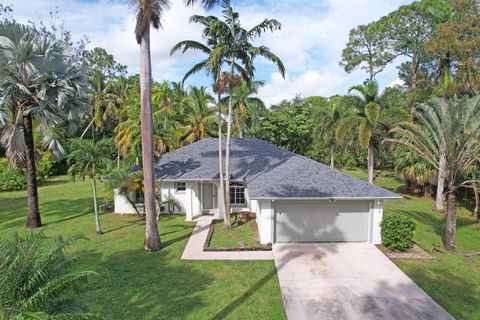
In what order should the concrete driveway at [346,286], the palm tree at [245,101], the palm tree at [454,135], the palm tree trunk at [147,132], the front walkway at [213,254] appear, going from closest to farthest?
the concrete driveway at [346,286] → the palm tree trunk at [147,132] → the front walkway at [213,254] → the palm tree at [454,135] → the palm tree at [245,101]

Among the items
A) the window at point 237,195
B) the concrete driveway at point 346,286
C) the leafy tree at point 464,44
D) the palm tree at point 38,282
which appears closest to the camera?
the palm tree at point 38,282

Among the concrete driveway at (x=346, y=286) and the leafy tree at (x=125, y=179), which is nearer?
the concrete driveway at (x=346, y=286)

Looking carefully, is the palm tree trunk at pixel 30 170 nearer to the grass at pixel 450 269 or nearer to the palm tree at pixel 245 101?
the palm tree at pixel 245 101

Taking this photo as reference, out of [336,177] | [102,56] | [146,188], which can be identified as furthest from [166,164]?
[102,56]

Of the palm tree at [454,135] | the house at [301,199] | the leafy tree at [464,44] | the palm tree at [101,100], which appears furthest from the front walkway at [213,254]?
the palm tree at [101,100]

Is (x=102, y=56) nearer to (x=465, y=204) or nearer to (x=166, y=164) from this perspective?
(x=166, y=164)

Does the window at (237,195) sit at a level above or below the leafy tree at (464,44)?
below
